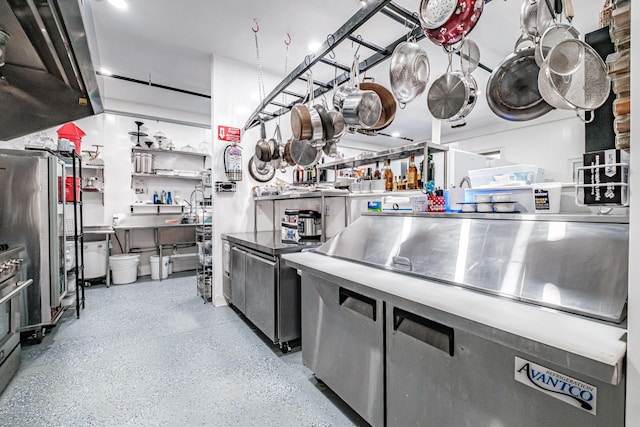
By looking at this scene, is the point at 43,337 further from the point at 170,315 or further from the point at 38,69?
the point at 38,69

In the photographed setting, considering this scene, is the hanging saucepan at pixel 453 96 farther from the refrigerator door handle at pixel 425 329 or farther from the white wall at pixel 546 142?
the white wall at pixel 546 142

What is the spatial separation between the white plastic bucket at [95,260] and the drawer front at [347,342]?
400cm

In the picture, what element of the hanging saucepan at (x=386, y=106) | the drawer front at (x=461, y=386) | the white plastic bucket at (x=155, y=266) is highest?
the hanging saucepan at (x=386, y=106)

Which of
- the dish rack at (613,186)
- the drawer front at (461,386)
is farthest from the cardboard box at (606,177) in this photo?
the drawer front at (461,386)

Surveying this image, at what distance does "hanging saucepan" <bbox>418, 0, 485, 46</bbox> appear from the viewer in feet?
4.36

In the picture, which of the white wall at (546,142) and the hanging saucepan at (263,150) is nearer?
the hanging saucepan at (263,150)

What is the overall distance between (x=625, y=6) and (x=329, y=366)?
2.00 meters

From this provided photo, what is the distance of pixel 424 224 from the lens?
5.38 ft

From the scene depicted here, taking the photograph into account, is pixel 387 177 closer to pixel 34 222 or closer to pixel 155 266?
pixel 34 222

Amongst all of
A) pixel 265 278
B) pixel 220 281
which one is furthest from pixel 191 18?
pixel 220 281

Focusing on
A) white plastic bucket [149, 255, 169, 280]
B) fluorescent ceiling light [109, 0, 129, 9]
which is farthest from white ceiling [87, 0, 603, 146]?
white plastic bucket [149, 255, 169, 280]

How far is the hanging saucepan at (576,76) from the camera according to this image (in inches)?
41.1

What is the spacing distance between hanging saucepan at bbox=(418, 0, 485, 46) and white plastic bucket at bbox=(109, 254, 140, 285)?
510 cm

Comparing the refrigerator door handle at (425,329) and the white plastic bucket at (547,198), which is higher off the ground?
the white plastic bucket at (547,198)
